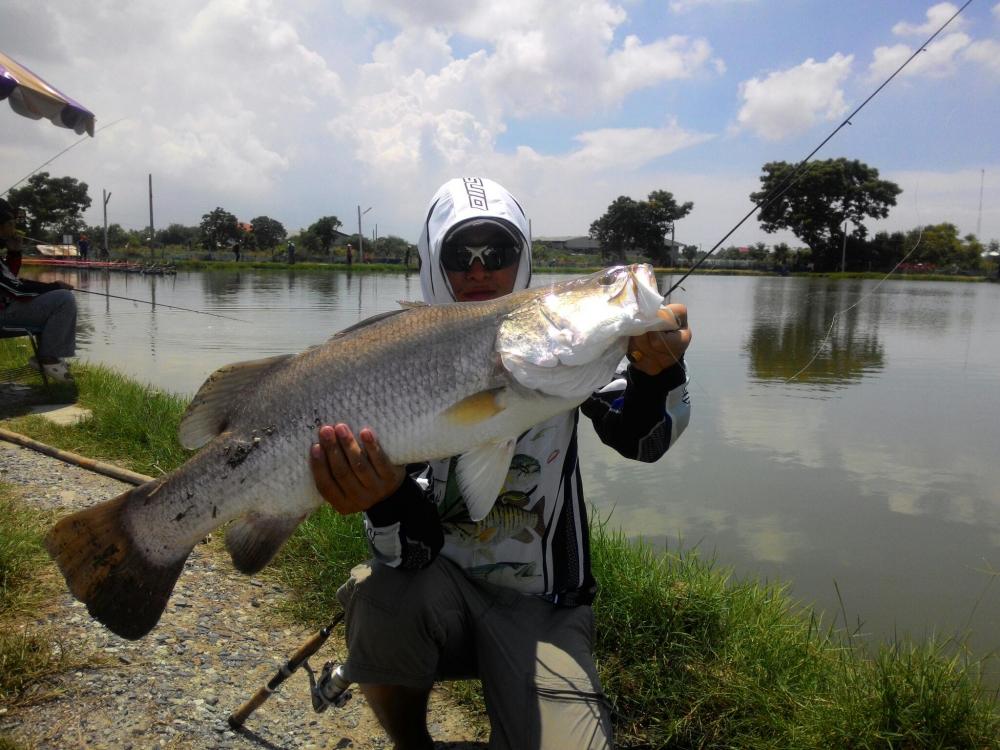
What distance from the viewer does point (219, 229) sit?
77.4m

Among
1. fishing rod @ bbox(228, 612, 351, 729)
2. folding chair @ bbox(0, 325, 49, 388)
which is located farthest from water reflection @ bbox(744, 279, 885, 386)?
folding chair @ bbox(0, 325, 49, 388)

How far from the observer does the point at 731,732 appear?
2.82 metres

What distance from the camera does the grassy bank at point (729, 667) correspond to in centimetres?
261

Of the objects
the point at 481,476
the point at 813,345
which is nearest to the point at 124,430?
the point at 481,476

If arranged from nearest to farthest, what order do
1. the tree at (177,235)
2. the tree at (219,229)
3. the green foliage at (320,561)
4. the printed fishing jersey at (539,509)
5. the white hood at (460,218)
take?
the printed fishing jersey at (539,509)
the white hood at (460,218)
the green foliage at (320,561)
the tree at (219,229)
the tree at (177,235)

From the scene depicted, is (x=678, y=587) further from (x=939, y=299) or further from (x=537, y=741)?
(x=939, y=299)

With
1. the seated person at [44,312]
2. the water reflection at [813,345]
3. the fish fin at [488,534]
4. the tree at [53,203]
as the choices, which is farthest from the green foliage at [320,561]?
the tree at [53,203]

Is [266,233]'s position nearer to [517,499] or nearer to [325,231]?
[325,231]

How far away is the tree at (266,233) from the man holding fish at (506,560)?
86.3 metres

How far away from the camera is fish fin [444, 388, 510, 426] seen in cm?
224

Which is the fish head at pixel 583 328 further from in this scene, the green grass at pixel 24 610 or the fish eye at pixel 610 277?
the green grass at pixel 24 610

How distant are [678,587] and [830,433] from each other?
5632 mm

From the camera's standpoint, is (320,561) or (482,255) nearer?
(482,255)

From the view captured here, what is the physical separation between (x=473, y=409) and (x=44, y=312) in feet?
23.9
